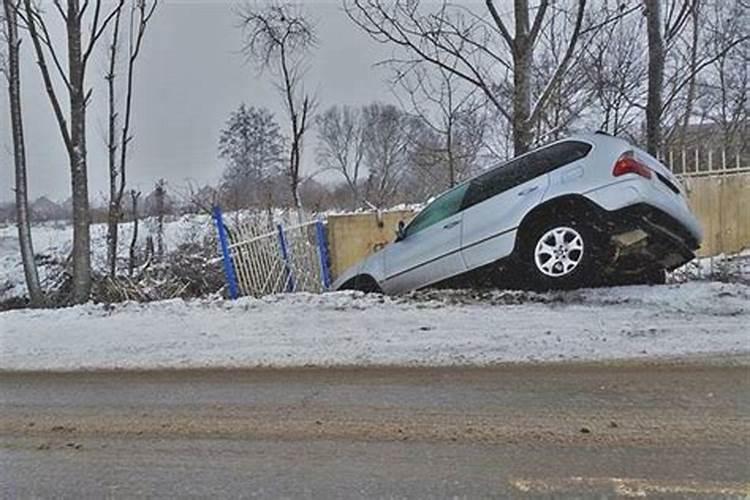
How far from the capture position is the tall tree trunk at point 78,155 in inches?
419

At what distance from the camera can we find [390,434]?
391 centimetres

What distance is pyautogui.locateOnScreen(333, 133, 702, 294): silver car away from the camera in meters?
6.87

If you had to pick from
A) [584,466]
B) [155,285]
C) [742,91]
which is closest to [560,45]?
[155,285]

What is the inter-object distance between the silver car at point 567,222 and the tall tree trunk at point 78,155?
566 centimetres

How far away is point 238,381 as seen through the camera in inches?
208

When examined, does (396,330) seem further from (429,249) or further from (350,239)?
(350,239)

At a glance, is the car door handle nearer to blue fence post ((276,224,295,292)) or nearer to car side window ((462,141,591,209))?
car side window ((462,141,591,209))

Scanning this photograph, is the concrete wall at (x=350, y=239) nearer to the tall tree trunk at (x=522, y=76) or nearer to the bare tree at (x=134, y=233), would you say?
the tall tree trunk at (x=522, y=76)

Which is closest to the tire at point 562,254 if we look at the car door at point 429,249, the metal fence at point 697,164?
the car door at point 429,249

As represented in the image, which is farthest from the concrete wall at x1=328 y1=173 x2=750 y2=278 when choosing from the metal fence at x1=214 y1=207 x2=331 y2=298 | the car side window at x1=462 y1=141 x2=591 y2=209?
the car side window at x1=462 y1=141 x2=591 y2=209

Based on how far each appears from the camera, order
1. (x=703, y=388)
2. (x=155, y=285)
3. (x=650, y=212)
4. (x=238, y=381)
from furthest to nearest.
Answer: (x=155, y=285), (x=650, y=212), (x=238, y=381), (x=703, y=388)

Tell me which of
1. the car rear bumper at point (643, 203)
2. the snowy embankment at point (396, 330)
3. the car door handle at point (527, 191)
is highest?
the car door handle at point (527, 191)

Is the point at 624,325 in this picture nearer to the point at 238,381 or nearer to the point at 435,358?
the point at 435,358

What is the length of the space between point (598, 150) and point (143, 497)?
5.50 m
